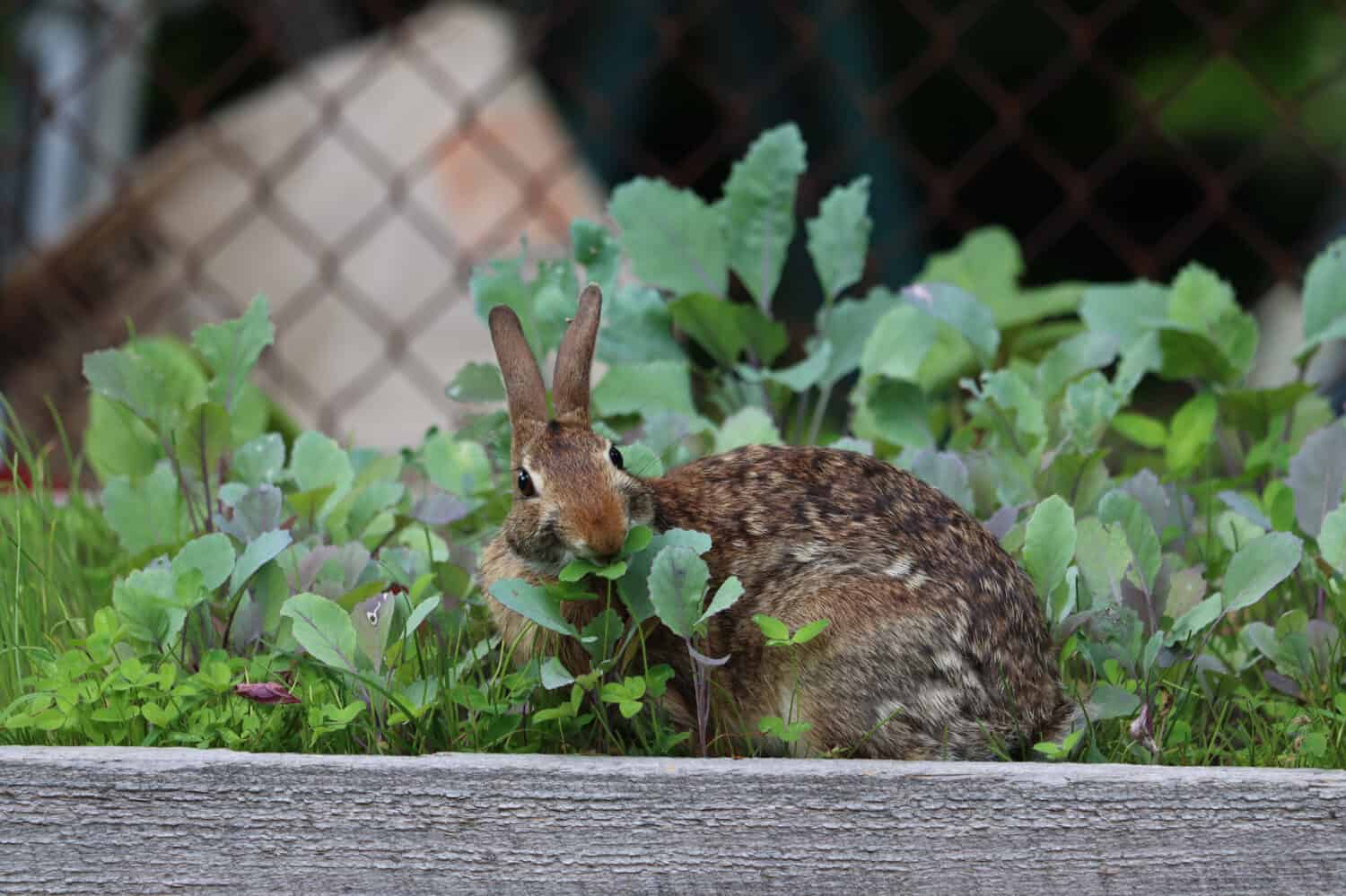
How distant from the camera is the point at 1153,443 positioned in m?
3.00

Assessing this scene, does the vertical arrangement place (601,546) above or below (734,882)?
above

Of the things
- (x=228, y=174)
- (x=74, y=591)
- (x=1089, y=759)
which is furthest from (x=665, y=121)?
(x=1089, y=759)

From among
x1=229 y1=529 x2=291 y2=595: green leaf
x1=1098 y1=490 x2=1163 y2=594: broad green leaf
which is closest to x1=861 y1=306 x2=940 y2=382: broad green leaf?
x1=1098 y1=490 x2=1163 y2=594: broad green leaf

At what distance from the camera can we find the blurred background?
4980 mm

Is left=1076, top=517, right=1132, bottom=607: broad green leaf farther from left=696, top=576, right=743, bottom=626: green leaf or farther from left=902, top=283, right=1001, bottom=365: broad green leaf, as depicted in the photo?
left=902, top=283, right=1001, bottom=365: broad green leaf

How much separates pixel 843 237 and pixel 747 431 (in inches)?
17.5

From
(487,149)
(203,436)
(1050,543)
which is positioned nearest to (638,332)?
(203,436)

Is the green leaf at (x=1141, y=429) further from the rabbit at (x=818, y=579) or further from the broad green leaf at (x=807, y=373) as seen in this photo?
the rabbit at (x=818, y=579)

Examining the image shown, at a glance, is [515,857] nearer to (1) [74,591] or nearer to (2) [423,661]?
(2) [423,661]

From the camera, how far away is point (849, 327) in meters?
3.07

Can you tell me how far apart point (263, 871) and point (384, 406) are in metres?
4.02

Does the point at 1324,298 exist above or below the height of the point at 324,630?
above

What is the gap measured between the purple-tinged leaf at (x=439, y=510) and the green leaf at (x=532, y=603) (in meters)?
0.67

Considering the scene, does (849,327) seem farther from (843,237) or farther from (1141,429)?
(1141,429)
